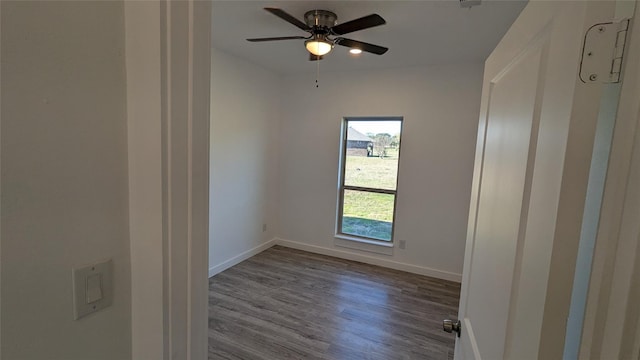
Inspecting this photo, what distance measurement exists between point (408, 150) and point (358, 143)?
707mm

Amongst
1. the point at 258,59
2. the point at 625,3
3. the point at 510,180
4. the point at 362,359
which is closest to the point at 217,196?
the point at 258,59

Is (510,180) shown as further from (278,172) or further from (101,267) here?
(278,172)

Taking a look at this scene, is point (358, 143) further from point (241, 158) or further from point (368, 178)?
Answer: point (241, 158)

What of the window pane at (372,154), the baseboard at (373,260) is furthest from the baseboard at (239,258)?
the window pane at (372,154)

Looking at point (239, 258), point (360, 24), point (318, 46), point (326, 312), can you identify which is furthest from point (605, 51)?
point (239, 258)

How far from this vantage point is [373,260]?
3.92 metres

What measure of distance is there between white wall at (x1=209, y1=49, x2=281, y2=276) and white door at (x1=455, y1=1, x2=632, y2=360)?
114 inches

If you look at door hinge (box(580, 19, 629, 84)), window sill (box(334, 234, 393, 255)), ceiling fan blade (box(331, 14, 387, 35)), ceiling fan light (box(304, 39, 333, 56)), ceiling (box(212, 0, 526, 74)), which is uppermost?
ceiling (box(212, 0, 526, 74))

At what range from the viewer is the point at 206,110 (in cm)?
70

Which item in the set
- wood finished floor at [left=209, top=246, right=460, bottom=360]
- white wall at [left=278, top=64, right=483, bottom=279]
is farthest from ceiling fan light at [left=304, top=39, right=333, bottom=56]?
wood finished floor at [left=209, top=246, right=460, bottom=360]

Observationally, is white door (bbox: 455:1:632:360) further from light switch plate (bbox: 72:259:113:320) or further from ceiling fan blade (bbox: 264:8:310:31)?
ceiling fan blade (bbox: 264:8:310:31)

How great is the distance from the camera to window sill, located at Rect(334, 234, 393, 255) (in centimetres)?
386

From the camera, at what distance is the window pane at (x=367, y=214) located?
392 centimetres

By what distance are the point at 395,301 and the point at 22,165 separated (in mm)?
3091
